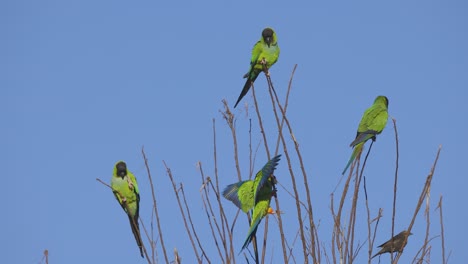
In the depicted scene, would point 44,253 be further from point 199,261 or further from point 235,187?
point 235,187

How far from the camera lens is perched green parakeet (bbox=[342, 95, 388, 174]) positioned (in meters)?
5.68

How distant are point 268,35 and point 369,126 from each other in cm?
278

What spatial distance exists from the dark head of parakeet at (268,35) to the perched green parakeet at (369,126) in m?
2.26

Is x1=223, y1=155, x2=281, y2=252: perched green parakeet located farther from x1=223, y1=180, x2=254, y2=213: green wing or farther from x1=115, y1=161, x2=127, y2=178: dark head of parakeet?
x1=115, y1=161, x2=127, y2=178: dark head of parakeet

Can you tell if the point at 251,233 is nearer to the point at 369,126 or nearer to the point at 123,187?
the point at 369,126

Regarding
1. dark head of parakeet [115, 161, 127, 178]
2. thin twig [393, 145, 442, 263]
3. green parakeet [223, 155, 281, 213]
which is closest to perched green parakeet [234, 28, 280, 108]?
dark head of parakeet [115, 161, 127, 178]

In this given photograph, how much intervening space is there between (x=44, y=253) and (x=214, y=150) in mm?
1101

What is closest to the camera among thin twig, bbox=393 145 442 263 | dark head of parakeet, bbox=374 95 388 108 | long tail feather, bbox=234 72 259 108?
thin twig, bbox=393 145 442 263

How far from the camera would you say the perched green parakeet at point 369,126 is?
5.68 m

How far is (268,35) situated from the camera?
27.6 ft

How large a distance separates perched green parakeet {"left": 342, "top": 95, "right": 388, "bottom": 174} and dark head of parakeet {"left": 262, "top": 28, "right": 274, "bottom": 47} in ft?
7.41

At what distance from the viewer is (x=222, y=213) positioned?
4.12 meters

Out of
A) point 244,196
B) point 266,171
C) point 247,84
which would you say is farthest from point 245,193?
point 247,84

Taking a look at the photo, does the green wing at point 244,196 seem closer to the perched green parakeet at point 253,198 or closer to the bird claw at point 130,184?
the perched green parakeet at point 253,198
